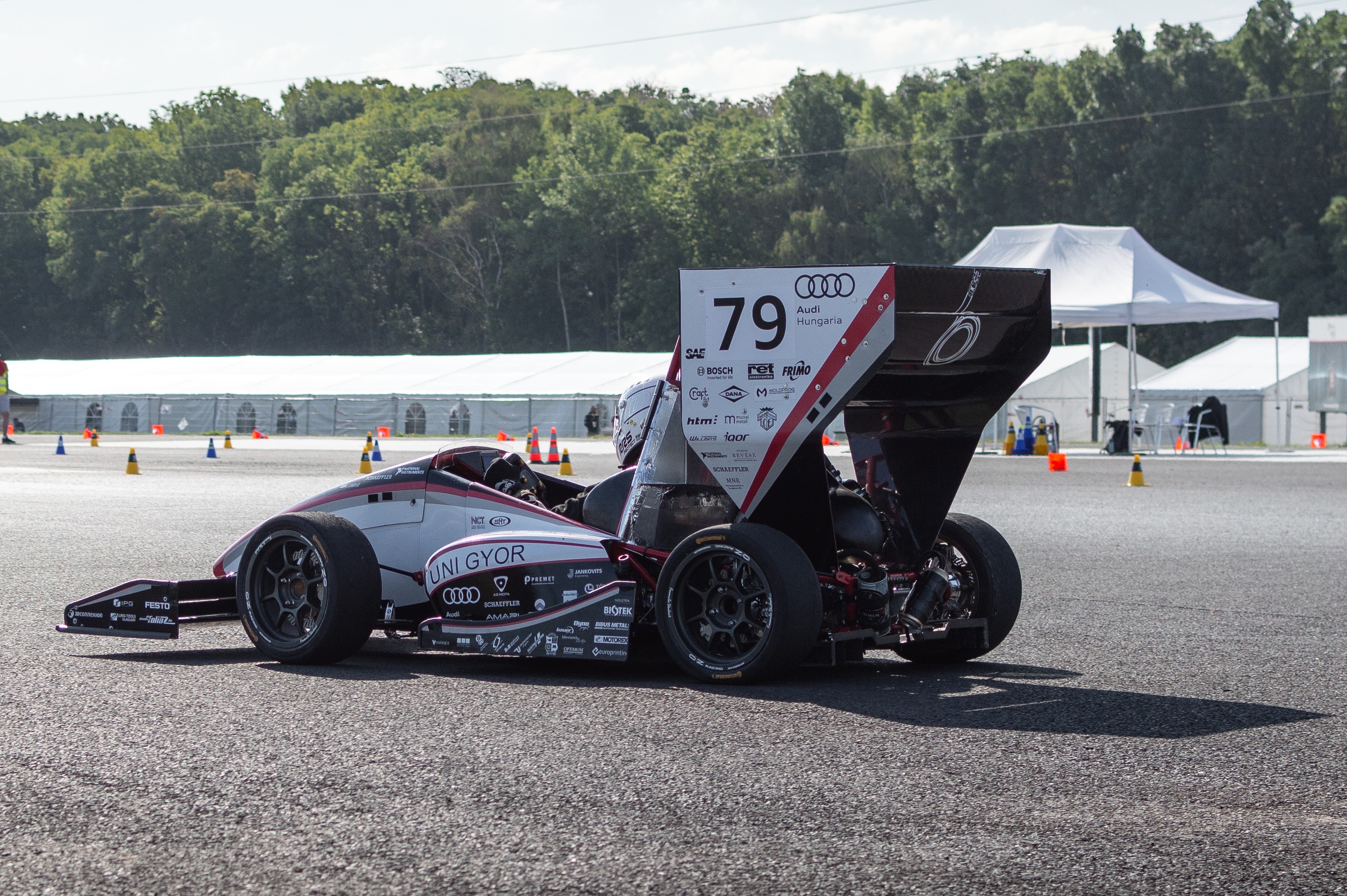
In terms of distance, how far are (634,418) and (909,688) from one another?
2013 mm

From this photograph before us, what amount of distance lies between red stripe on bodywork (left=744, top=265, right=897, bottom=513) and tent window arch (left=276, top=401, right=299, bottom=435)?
159ft

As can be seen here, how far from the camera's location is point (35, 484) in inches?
840

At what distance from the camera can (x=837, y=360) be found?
6.04 meters

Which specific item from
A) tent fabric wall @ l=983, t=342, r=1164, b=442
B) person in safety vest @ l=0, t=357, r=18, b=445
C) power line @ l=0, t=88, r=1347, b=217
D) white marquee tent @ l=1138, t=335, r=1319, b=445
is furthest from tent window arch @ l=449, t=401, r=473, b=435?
power line @ l=0, t=88, r=1347, b=217

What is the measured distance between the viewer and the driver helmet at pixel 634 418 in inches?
291

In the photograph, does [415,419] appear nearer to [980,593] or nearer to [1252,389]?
[1252,389]

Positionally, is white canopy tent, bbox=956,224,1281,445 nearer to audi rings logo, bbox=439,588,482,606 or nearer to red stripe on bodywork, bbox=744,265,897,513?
audi rings logo, bbox=439,588,482,606

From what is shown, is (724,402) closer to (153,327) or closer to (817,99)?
(817,99)

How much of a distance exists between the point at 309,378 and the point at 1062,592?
1925 inches

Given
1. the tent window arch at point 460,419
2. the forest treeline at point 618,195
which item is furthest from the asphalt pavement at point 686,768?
the forest treeline at point 618,195

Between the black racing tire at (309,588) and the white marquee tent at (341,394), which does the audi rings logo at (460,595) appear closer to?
the black racing tire at (309,588)

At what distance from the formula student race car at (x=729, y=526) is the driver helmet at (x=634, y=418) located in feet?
0.07

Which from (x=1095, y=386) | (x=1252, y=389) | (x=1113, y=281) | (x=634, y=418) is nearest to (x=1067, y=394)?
(x=1252, y=389)

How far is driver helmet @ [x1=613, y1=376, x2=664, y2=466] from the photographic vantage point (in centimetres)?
739
